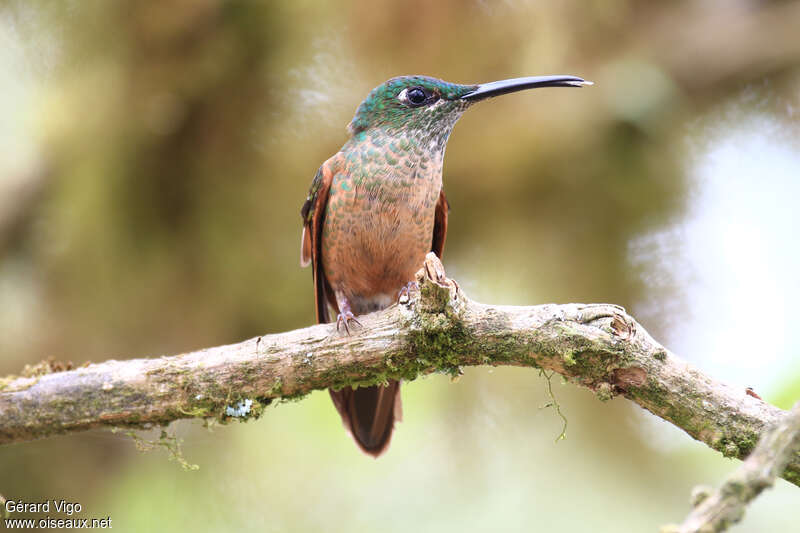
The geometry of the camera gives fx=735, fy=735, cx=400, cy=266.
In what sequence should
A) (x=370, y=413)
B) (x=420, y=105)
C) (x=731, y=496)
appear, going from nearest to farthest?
(x=731, y=496), (x=370, y=413), (x=420, y=105)

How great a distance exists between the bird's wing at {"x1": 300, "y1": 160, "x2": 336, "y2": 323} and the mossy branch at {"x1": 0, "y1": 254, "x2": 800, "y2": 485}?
100cm

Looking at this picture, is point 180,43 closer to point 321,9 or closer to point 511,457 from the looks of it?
point 321,9

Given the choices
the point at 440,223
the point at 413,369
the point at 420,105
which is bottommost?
the point at 413,369

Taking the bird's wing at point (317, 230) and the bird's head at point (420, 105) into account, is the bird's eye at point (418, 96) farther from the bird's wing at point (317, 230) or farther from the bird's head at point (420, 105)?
the bird's wing at point (317, 230)

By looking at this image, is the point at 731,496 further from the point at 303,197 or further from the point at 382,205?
the point at 303,197

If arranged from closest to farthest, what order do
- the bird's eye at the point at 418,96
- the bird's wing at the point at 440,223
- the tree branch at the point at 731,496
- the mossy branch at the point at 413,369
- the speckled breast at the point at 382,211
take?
the tree branch at the point at 731,496 → the mossy branch at the point at 413,369 → the speckled breast at the point at 382,211 → the bird's eye at the point at 418,96 → the bird's wing at the point at 440,223

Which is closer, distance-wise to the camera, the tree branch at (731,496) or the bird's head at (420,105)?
the tree branch at (731,496)

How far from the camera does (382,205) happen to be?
3.84 m

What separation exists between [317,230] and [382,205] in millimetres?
472

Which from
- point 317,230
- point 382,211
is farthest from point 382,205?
point 317,230

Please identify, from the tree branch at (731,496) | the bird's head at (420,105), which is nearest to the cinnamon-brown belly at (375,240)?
the bird's head at (420,105)

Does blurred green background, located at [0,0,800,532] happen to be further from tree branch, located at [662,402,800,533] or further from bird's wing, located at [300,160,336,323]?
tree branch, located at [662,402,800,533]

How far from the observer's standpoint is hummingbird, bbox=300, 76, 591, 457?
3.86 meters

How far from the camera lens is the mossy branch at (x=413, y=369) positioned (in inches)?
102
